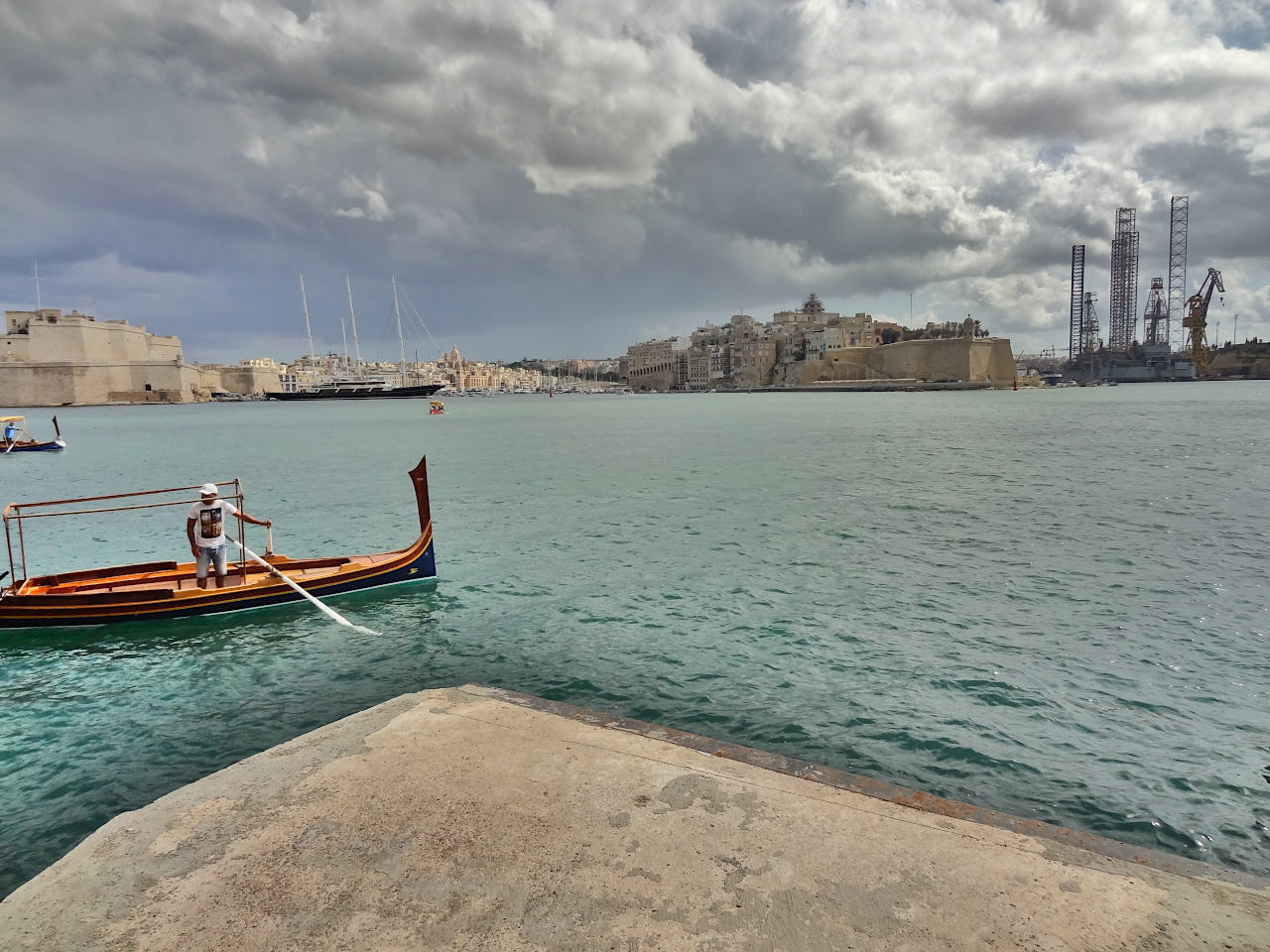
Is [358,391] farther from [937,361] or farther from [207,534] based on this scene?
[207,534]

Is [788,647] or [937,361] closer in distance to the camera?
[788,647]

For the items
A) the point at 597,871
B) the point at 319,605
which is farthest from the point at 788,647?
the point at 319,605

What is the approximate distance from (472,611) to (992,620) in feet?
A: 21.9

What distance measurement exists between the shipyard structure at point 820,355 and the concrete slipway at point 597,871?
396ft

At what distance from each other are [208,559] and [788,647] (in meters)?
7.55

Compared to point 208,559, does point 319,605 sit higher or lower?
lower

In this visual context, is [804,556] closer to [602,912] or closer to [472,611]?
[472,611]

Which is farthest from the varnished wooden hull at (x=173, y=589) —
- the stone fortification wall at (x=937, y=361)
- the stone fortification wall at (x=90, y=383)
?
the stone fortification wall at (x=90, y=383)

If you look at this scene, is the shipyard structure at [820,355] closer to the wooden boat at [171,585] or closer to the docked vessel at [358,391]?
the docked vessel at [358,391]

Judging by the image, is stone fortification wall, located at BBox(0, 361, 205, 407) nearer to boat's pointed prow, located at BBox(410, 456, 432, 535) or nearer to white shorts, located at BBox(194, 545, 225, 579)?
white shorts, located at BBox(194, 545, 225, 579)

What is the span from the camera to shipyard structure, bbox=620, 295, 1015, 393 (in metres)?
115

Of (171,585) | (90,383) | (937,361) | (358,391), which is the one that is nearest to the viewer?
(171,585)

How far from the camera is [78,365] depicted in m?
101

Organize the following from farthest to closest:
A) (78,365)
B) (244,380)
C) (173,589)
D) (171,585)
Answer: (244,380) → (78,365) → (171,585) → (173,589)
